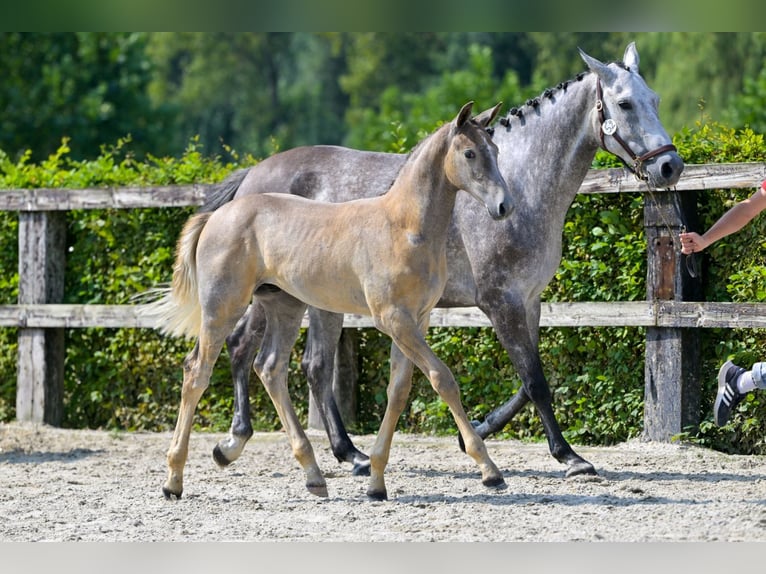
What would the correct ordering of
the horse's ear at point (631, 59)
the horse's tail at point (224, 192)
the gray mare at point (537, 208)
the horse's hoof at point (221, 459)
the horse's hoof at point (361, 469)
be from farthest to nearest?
the horse's tail at point (224, 192) < the horse's hoof at point (361, 469) < the horse's hoof at point (221, 459) < the horse's ear at point (631, 59) < the gray mare at point (537, 208)

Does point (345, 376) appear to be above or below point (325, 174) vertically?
below

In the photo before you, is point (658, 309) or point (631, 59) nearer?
point (631, 59)

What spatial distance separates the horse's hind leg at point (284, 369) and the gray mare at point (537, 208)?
59 cm

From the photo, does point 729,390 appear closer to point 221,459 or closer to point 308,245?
point 308,245

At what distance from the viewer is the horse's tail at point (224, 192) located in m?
6.95

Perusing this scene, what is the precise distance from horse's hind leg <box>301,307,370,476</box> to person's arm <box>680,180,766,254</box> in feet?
7.81

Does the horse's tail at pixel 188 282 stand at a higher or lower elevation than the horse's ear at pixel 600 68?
lower

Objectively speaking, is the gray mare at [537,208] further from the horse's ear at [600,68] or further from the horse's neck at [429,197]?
the horse's neck at [429,197]

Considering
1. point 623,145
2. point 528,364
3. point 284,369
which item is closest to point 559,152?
point 623,145

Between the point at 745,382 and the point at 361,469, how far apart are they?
2152mm

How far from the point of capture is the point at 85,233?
844 centimetres

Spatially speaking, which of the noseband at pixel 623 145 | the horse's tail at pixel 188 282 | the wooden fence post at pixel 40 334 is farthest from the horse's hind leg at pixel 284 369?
the wooden fence post at pixel 40 334

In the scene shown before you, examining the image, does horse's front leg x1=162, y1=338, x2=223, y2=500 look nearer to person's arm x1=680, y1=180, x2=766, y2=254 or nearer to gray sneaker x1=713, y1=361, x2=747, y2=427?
person's arm x1=680, y1=180, x2=766, y2=254

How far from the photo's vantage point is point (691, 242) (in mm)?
4992
